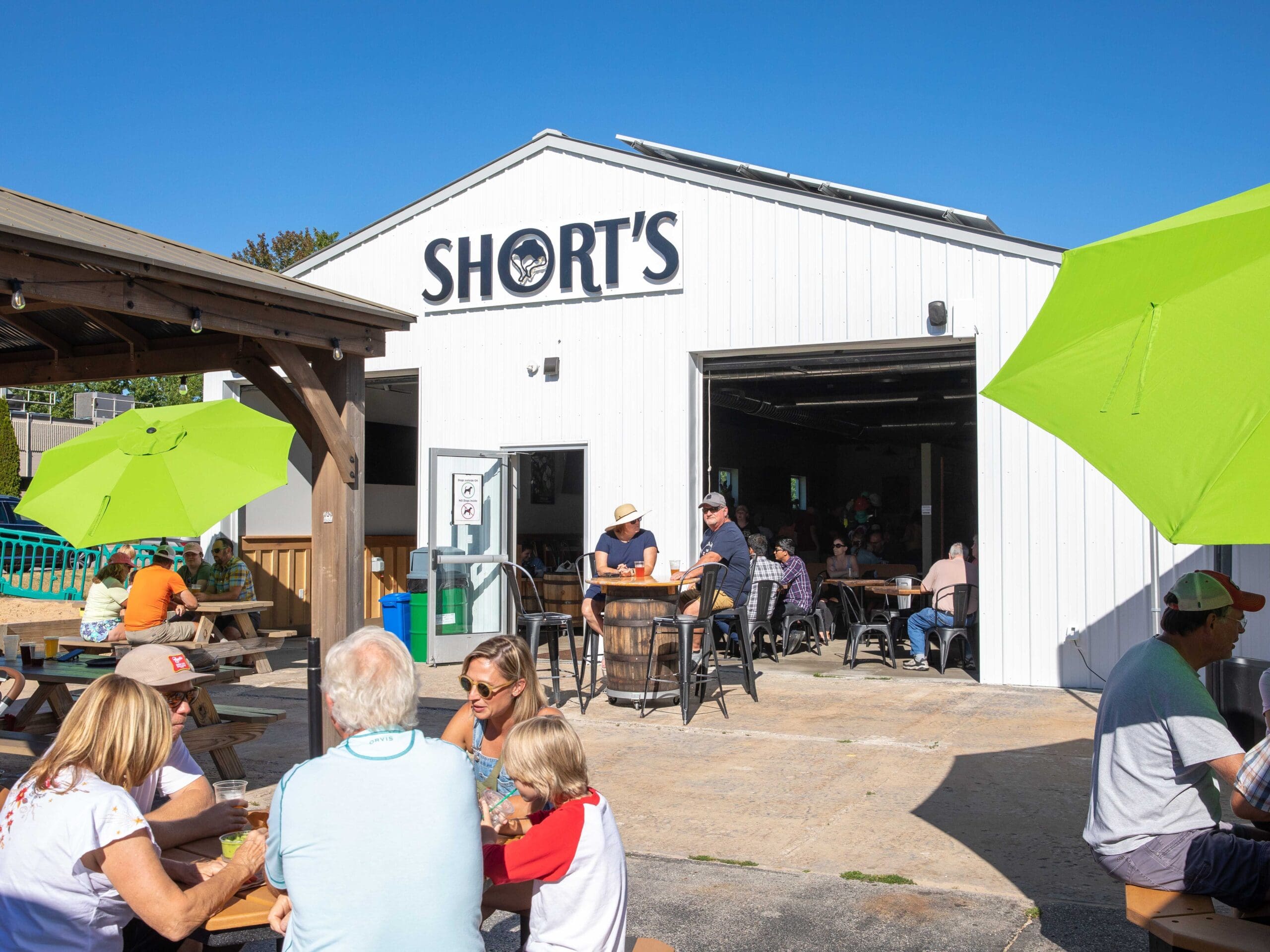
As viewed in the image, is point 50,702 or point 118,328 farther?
point 118,328

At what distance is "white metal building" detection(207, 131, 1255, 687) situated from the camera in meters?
9.72

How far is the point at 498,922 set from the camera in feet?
13.8

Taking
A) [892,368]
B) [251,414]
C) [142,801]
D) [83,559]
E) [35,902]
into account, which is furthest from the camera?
[83,559]

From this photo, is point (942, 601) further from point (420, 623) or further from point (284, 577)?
point (284, 577)

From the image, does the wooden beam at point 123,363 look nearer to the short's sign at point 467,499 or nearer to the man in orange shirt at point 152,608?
the man in orange shirt at point 152,608

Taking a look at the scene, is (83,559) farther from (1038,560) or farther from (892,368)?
(1038,560)

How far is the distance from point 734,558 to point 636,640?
1051 millimetres

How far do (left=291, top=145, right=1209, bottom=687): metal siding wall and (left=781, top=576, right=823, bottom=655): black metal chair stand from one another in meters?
1.72

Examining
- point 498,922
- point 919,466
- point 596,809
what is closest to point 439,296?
point 498,922

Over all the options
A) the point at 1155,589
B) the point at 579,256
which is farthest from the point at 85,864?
the point at 579,256

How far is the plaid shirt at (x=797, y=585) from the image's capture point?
12109 mm

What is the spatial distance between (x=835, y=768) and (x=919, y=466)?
59.5 ft

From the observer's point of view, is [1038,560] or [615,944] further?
[1038,560]

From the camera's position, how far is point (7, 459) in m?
30.8
